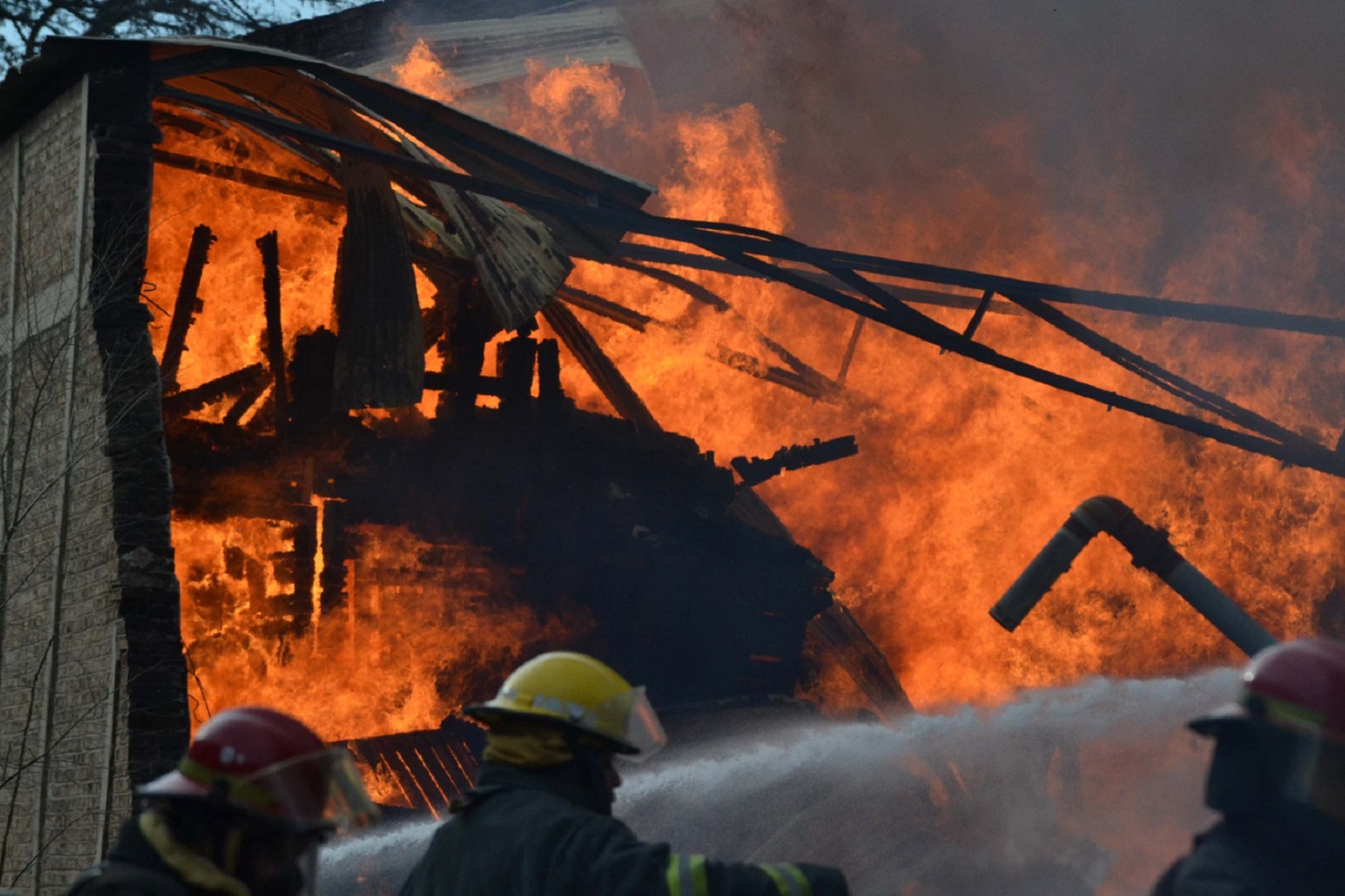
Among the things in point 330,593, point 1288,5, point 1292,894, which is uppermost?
point 1288,5

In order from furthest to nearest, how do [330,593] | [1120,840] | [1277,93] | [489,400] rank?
[1277,93]
[489,400]
[330,593]
[1120,840]

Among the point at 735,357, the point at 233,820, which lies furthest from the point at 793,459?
the point at 233,820

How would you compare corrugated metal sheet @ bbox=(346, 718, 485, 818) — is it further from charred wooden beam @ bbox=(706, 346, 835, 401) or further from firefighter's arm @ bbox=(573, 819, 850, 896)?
firefighter's arm @ bbox=(573, 819, 850, 896)

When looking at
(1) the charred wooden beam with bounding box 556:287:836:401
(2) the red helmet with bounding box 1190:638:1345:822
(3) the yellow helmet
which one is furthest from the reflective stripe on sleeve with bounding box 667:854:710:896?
(1) the charred wooden beam with bounding box 556:287:836:401

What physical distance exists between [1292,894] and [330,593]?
10547 mm

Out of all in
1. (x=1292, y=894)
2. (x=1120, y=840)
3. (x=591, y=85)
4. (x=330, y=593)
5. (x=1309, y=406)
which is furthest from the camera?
(x=591, y=85)

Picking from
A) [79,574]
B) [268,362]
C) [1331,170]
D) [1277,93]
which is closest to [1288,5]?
[1277,93]

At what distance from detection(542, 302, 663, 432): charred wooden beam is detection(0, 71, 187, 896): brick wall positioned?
246 inches

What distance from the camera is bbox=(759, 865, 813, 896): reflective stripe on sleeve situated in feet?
9.25

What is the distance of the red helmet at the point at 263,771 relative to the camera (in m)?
2.55

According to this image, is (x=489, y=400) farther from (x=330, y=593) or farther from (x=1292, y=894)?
(x=1292, y=894)

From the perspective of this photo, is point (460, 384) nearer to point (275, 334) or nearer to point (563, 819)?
point (275, 334)

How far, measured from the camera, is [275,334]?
11844 mm

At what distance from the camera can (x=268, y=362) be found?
12.1 metres
